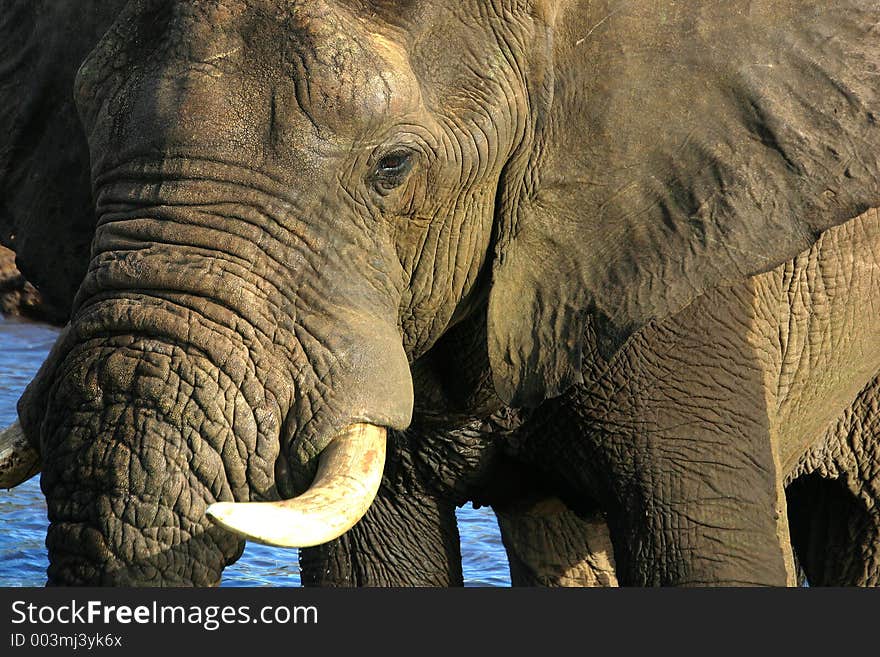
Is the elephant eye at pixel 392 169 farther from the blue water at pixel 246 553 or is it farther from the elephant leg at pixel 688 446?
the blue water at pixel 246 553

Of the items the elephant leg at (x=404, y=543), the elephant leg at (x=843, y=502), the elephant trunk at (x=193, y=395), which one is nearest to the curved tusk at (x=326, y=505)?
the elephant trunk at (x=193, y=395)

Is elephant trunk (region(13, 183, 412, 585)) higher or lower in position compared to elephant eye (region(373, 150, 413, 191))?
lower

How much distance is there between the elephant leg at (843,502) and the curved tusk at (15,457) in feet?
10.2

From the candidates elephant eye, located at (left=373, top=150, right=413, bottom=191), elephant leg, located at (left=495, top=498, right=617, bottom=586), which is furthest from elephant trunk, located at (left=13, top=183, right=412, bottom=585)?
elephant leg, located at (left=495, top=498, right=617, bottom=586)

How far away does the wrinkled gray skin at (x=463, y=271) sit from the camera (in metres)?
4.66

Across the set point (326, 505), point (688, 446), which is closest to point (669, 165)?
point (688, 446)

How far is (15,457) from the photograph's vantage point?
4.99 meters

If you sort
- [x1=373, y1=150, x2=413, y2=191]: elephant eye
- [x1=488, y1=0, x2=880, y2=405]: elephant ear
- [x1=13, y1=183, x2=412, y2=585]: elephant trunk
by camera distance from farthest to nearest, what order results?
[x1=488, y1=0, x2=880, y2=405]: elephant ear, [x1=373, y1=150, x2=413, y2=191]: elephant eye, [x1=13, y1=183, x2=412, y2=585]: elephant trunk

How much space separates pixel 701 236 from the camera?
5.53 meters

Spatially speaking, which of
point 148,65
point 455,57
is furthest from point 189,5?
point 455,57

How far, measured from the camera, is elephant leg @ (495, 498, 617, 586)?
705cm

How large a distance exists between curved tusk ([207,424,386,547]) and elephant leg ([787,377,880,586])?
268 centimetres

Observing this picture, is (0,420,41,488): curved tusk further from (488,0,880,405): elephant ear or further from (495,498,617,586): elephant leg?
(495,498,617,586): elephant leg

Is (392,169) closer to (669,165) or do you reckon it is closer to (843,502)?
(669,165)
